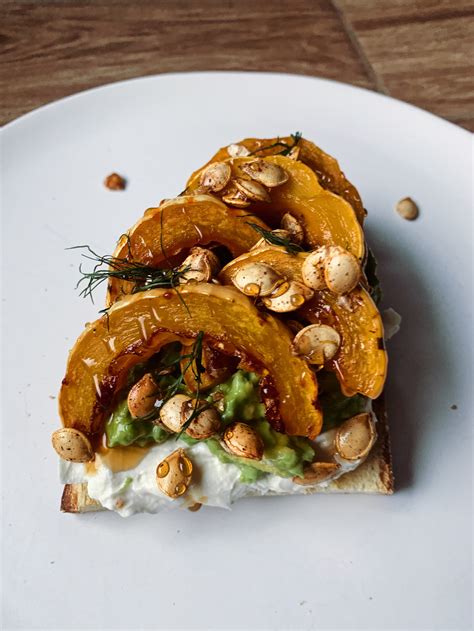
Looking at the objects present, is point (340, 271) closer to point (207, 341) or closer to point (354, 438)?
point (207, 341)

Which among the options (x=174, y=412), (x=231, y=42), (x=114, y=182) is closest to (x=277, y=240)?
(x=174, y=412)

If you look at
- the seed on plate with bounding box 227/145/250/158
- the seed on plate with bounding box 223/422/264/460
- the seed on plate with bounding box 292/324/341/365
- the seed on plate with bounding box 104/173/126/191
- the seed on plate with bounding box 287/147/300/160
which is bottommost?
the seed on plate with bounding box 223/422/264/460

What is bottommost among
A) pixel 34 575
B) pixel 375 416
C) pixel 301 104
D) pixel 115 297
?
pixel 34 575

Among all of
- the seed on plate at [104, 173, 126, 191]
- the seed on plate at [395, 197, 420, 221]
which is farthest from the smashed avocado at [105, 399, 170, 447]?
the seed on plate at [395, 197, 420, 221]

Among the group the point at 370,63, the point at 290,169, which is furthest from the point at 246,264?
the point at 370,63

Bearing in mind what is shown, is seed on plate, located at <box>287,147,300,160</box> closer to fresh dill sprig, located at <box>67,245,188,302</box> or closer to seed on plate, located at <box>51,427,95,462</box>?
fresh dill sprig, located at <box>67,245,188,302</box>

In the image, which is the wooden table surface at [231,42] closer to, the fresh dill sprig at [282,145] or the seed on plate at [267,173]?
the fresh dill sprig at [282,145]

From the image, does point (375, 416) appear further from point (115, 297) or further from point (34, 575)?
point (34, 575)
